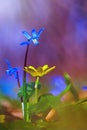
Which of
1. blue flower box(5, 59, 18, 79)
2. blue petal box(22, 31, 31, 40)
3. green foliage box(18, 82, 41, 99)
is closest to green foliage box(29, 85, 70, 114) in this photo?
green foliage box(18, 82, 41, 99)

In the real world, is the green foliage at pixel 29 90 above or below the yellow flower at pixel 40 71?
below

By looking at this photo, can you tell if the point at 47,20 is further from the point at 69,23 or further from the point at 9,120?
the point at 9,120

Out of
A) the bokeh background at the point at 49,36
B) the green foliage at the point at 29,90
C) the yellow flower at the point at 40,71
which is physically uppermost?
the bokeh background at the point at 49,36

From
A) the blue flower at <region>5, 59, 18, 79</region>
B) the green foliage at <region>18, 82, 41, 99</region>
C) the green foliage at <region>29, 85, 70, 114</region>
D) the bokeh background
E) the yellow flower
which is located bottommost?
the green foliage at <region>29, 85, 70, 114</region>

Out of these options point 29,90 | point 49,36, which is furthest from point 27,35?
point 29,90

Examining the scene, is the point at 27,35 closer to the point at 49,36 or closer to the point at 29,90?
the point at 49,36

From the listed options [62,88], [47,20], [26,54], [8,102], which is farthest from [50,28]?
[8,102]

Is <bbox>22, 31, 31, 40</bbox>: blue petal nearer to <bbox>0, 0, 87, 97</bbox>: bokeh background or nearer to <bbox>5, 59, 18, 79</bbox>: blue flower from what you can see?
<bbox>0, 0, 87, 97</bbox>: bokeh background

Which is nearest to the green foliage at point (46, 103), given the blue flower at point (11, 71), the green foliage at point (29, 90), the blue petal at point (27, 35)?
the green foliage at point (29, 90)

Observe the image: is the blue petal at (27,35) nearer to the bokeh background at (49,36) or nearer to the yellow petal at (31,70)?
the bokeh background at (49,36)
